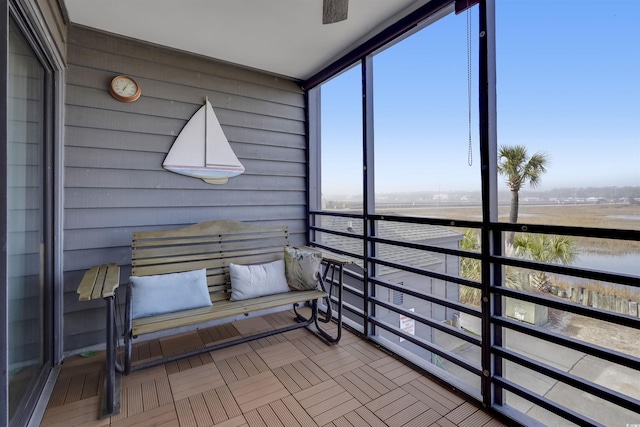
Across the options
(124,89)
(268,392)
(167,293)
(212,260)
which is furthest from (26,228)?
(268,392)

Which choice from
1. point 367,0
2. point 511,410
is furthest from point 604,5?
point 511,410

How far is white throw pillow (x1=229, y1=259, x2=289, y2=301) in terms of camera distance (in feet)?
8.20

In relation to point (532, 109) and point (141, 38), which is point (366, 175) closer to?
point (532, 109)

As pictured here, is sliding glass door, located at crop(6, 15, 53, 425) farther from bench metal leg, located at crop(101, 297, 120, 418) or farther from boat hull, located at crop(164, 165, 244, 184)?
boat hull, located at crop(164, 165, 244, 184)

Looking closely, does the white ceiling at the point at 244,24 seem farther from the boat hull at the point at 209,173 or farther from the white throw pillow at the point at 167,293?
the white throw pillow at the point at 167,293

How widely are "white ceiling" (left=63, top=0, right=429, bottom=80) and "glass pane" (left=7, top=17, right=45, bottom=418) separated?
2.32 feet

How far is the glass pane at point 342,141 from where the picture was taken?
2912mm

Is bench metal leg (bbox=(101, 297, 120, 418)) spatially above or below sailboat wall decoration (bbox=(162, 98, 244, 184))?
below

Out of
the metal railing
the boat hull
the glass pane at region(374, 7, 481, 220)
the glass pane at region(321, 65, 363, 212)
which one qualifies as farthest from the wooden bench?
the glass pane at region(374, 7, 481, 220)

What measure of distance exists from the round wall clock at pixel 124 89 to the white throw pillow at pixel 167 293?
4.80 ft

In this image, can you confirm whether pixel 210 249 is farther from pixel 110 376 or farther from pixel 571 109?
pixel 571 109

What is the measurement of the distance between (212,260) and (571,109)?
8.59 ft

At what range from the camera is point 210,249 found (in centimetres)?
267

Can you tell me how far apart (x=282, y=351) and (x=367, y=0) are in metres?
2.65
